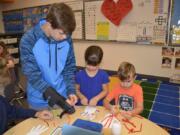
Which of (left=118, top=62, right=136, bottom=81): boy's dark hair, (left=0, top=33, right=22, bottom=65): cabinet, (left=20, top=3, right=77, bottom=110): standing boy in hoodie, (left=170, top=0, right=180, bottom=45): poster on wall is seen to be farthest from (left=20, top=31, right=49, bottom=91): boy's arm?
(left=0, top=33, right=22, bottom=65): cabinet

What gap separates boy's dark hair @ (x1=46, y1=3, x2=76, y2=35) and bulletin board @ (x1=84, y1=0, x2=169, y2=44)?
203cm

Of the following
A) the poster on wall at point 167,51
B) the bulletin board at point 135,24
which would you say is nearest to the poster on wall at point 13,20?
the bulletin board at point 135,24

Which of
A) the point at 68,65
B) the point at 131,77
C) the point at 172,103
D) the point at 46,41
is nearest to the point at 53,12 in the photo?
Answer: the point at 46,41

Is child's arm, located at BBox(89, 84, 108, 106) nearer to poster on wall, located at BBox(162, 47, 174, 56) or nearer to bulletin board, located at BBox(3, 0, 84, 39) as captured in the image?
poster on wall, located at BBox(162, 47, 174, 56)

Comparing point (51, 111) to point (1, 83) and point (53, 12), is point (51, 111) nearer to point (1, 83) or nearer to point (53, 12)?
point (1, 83)

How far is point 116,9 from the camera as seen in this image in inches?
113

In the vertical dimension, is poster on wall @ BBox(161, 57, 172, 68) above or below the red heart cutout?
below

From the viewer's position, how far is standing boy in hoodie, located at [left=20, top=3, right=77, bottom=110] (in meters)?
0.95

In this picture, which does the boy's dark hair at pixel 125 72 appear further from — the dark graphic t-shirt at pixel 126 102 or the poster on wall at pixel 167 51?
the poster on wall at pixel 167 51

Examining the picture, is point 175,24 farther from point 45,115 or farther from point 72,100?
point 45,115

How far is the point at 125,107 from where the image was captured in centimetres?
150

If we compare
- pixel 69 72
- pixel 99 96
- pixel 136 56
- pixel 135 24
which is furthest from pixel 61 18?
pixel 136 56

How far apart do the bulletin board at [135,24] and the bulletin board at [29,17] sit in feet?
0.46

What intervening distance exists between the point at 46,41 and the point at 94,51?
50cm
